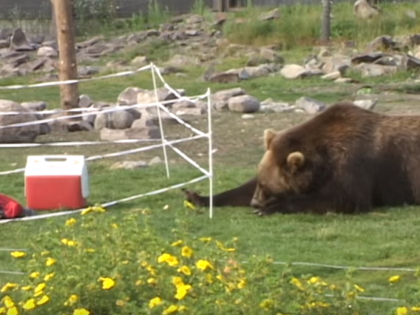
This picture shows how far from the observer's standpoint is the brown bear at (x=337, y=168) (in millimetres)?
9914

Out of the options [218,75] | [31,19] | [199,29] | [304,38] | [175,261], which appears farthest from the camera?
[31,19]

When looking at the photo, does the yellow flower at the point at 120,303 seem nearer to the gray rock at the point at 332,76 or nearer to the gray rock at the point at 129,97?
the gray rock at the point at 129,97

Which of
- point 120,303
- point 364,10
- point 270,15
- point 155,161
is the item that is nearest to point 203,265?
point 120,303

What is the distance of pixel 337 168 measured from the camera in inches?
390

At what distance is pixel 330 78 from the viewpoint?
899 inches

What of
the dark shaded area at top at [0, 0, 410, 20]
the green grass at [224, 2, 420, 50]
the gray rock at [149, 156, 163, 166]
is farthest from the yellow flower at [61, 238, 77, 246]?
the dark shaded area at top at [0, 0, 410, 20]

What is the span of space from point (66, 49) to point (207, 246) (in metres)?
10.9

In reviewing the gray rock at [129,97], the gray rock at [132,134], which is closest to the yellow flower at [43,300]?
the gray rock at [132,134]

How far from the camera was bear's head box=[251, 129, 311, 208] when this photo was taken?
9914 mm

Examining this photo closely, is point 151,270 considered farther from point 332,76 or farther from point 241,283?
point 332,76

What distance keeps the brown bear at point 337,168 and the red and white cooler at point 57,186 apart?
92 cm

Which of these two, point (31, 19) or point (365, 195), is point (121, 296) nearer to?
point (365, 195)

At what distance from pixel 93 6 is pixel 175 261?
31.4 meters

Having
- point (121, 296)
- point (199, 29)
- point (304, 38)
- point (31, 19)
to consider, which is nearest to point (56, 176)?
point (121, 296)
